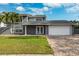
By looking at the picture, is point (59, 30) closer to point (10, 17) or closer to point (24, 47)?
point (10, 17)

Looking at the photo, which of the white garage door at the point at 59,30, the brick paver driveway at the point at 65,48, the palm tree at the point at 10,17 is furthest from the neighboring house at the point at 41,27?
the brick paver driveway at the point at 65,48

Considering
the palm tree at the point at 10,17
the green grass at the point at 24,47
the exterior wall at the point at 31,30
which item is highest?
the palm tree at the point at 10,17

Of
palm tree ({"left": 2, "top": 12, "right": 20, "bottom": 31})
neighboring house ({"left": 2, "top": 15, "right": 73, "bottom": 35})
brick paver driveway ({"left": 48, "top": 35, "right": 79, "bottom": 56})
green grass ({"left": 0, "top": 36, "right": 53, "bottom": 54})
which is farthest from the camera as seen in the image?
neighboring house ({"left": 2, "top": 15, "right": 73, "bottom": 35})

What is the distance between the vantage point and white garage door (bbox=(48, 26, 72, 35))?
21.9 m

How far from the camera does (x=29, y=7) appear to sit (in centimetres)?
1836

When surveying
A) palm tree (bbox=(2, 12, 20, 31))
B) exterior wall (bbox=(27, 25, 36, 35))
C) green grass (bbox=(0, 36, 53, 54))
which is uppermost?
palm tree (bbox=(2, 12, 20, 31))

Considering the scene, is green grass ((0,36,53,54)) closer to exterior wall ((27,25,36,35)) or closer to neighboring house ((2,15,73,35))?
neighboring house ((2,15,73,35))

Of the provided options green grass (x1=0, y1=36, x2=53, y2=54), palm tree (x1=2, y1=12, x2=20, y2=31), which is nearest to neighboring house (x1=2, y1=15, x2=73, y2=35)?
palm tree (x1=2, y1=12, x2=20, y2=31)

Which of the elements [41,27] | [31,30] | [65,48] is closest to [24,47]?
[65,48]

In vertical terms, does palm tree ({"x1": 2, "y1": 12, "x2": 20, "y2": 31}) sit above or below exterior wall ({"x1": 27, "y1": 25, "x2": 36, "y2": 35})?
above

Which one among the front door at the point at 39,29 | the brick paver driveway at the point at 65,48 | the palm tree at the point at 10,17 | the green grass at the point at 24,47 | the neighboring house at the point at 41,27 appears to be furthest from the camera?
the front door at the point at 39,29

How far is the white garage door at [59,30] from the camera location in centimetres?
2189

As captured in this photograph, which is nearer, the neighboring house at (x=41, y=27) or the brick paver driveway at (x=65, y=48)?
the brick paver driveway at (x=65, y=48)

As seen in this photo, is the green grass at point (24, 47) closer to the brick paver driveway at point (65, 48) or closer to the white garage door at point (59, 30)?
the brick paver driveway at point (65, 48)
